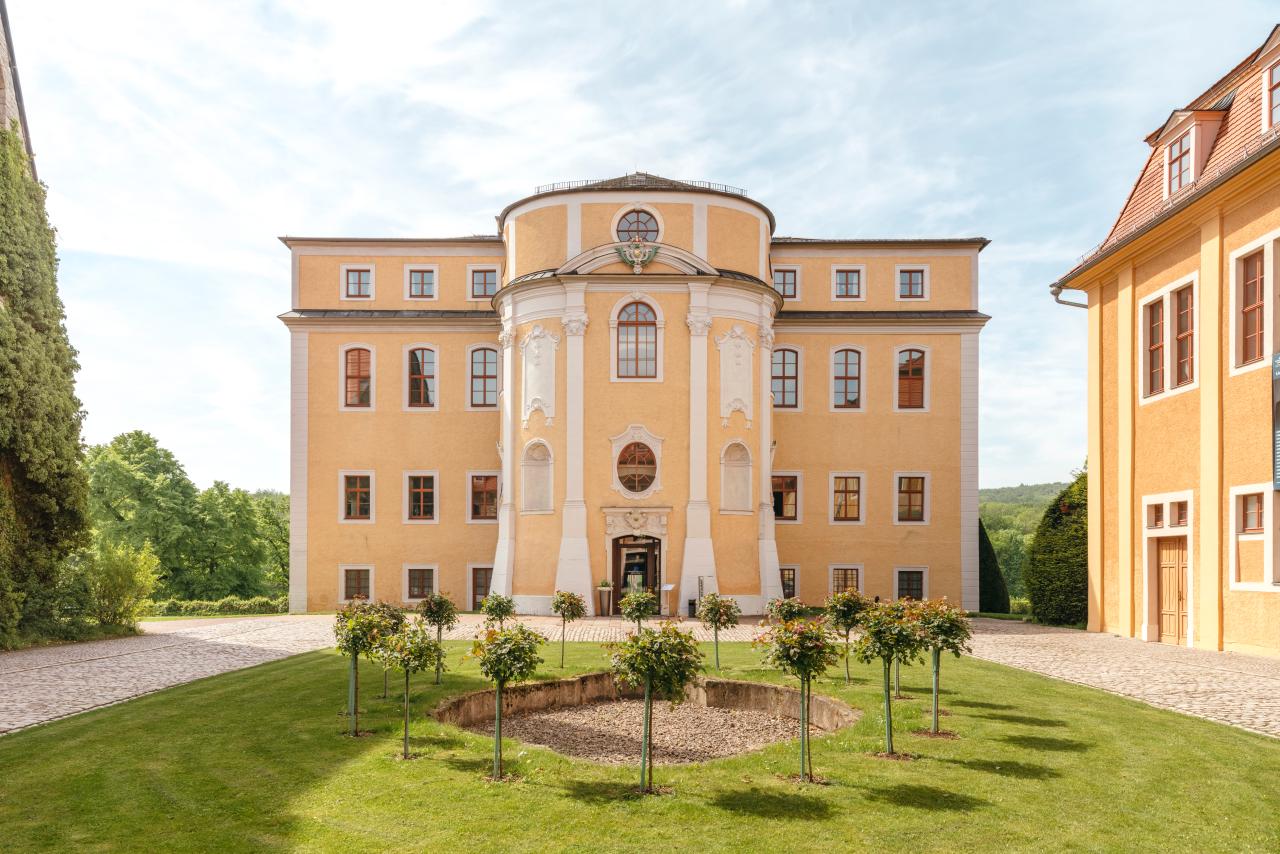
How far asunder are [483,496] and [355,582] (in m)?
5.21

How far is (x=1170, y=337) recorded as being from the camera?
70.6ft

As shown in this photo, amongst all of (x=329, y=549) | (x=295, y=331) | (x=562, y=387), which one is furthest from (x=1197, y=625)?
(x=295, y=331)

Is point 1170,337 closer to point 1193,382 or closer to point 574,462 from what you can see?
point 1193,382

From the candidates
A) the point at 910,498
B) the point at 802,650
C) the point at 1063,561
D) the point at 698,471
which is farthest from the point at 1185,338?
the point at 802,650

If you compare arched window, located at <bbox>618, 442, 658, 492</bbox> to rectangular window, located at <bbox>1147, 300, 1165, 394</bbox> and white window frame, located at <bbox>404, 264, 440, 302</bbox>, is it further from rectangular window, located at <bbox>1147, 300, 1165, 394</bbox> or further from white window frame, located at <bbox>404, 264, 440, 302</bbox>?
rectangular window, located at <bbox>1147, 300, 1165, 394</bbox>

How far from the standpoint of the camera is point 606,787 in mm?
9281

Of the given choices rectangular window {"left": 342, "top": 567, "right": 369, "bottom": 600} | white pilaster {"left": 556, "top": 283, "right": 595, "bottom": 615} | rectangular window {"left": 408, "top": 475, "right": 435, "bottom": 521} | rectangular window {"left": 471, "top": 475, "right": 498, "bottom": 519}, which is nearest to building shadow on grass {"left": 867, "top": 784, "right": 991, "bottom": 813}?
white pilaster {"left": 556, "top": 283, "right": 595, "bottom": 615}

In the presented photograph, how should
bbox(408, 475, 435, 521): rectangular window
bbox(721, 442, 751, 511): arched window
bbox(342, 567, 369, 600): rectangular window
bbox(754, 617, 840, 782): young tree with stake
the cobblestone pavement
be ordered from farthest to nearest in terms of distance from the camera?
bbox(408, 475, 435, 521): rectangular window
bbox(342, 567, 369, 600): rectangular window
bbox(721, 442, 751, 511): arched window
the cobblestone pavement
bbox(754, 617, 840, 782): young tree with stake

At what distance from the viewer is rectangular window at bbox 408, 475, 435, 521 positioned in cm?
3319

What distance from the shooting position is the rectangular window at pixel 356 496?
109ft

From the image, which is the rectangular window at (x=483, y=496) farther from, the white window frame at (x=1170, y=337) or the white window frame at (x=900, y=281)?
the white window frame at (x=1170, y=337)

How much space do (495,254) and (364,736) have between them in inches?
960

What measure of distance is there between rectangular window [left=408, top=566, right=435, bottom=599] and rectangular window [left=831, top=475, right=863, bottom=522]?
13785 millimetres

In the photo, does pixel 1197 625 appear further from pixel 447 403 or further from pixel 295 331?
pixel 295 331
